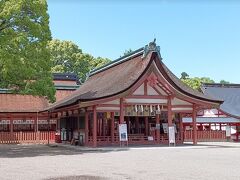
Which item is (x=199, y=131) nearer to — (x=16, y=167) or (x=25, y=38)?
(x=25, y=38)

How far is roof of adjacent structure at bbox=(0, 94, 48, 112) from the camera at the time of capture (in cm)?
3862

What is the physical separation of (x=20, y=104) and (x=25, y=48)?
59.7 feet

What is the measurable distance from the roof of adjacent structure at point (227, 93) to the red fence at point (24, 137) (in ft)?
61.9

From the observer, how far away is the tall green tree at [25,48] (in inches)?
850

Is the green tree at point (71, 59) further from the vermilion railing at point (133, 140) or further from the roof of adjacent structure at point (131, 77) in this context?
the vermilion railing at point (133, 140)

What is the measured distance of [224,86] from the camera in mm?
49281

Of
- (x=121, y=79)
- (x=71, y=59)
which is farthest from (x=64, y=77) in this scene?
(x=121, y=79)

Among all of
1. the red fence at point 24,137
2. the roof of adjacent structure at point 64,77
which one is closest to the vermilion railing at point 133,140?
the red fence at point 24,137

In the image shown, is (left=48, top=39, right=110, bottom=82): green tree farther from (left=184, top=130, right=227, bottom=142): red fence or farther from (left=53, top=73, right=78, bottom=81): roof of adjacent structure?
(left=184, top=130, right=227, bottom=142): red fence

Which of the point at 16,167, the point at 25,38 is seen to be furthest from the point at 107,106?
the point at 16,167

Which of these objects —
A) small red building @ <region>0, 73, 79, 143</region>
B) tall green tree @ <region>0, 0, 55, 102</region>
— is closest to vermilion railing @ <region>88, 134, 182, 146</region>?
tall green tree @ <region>0, 0, 55, 102</region>

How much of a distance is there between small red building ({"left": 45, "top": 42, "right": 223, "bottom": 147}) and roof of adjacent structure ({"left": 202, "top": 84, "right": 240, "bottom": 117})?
1447 centimetres

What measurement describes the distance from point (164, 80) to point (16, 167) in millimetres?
14224

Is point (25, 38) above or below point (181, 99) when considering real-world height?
above
